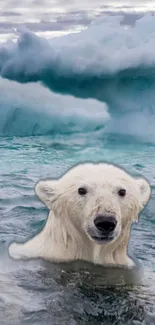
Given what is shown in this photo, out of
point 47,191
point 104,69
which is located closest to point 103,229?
point 47,191

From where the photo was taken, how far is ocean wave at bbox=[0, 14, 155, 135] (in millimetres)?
20516

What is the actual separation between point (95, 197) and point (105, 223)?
38 cm

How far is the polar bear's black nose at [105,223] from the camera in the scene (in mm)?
5102

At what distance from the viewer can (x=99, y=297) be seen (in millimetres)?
5316

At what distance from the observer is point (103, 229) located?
5215 millimetres

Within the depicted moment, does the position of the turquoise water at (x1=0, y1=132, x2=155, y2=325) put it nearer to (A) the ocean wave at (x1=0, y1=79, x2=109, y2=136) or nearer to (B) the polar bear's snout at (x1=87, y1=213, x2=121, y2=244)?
(B) the polar bear's snout at (x1=87, y1=213, x2=121, y2=244)

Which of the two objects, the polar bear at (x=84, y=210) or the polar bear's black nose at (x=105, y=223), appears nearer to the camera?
the polar bear's black nose at (x=105, y=223)

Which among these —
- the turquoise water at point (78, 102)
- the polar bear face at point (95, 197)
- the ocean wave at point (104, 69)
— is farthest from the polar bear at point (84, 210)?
the ocean wave at point (104, 69)

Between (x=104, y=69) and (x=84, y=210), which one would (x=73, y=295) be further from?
(x=104, y=69)

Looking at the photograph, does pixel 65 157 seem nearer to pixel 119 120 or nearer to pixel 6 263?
pixel 119 120

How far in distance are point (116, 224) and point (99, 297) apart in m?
0.64

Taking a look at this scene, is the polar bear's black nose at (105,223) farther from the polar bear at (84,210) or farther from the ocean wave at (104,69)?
the ocean wave at (104,69)

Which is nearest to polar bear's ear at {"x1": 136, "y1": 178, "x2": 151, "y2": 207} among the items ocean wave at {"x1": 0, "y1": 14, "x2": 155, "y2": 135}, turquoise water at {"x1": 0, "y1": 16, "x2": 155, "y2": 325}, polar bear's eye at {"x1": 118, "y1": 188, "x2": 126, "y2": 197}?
polar bear's eye at {"x1": 118, "y1": 188, "x2": 126, "y2": 197}

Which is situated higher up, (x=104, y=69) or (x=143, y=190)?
(x=104, y=69)
